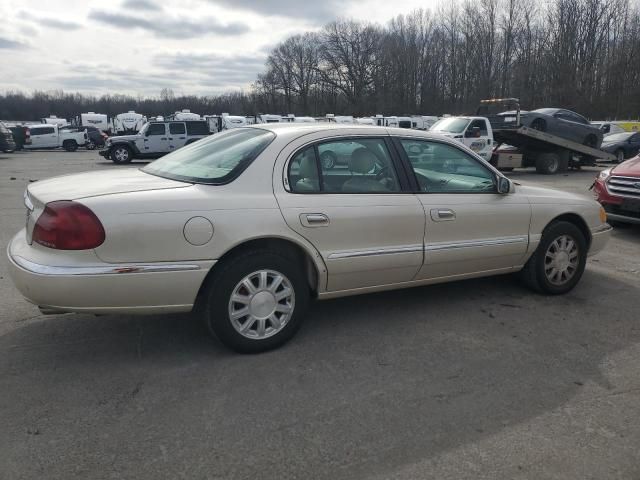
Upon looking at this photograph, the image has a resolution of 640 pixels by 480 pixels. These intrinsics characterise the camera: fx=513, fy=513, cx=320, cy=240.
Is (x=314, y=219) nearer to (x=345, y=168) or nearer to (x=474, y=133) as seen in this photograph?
(x=345, y=168)

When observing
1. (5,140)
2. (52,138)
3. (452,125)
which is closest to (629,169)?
(452,125)

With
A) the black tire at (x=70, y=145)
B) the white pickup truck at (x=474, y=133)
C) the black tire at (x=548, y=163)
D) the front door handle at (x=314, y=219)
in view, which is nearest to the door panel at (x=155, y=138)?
the white pickup truck at (x=474, y=133)

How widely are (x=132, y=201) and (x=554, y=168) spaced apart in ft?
59.7

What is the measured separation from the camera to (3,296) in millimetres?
4559

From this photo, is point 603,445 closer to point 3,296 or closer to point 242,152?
point 242,152

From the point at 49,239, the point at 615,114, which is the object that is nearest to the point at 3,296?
the point at 49,239

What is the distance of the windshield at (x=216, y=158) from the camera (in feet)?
11.4

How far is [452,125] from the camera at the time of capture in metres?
17.2

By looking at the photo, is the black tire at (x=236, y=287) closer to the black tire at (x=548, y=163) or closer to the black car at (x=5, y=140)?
the black tire at (x=548, y=163)

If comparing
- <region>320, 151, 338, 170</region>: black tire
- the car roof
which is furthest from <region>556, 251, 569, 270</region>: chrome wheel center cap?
<region>320, 151, 338, 170</region>: black tire

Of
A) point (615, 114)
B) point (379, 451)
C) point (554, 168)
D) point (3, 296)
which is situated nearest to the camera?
point (379, 451)

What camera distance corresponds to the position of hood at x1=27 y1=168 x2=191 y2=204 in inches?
125

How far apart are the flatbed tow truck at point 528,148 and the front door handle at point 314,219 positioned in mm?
14696

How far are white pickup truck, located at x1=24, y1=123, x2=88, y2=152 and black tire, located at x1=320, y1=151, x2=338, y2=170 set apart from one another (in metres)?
35.1
